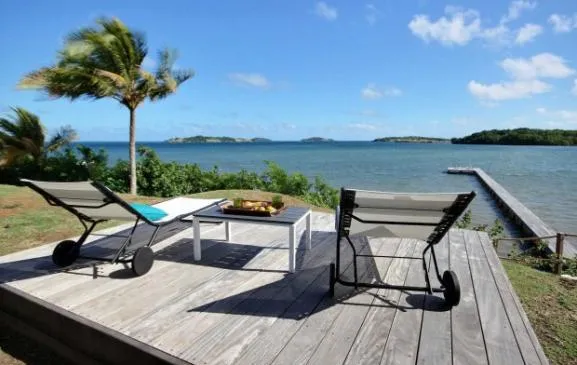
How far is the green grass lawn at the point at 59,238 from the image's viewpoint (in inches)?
92.5

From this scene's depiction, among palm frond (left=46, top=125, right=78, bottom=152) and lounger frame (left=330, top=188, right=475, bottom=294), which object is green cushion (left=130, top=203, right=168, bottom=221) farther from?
palm frond (left=46, top=125, right=78, bottom=152)

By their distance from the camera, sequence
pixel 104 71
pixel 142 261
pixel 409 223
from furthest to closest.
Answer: pixel 104 71 → pixel 142 261 → pixel 409 223

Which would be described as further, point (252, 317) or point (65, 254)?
point (65, 254)

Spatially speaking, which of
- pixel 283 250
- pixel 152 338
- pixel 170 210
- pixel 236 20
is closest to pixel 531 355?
pixel 152 338

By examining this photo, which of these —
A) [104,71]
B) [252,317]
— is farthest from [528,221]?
[104,71]

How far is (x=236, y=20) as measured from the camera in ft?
41.6

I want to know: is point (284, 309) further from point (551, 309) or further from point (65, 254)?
point (551, 309)

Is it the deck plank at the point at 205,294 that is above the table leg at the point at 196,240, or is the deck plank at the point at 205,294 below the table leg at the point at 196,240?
below

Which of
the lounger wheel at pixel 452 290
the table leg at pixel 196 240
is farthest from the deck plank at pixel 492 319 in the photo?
the table leg at pixel 196 240

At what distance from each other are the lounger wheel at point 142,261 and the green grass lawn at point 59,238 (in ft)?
2.64

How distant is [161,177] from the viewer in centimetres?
1049

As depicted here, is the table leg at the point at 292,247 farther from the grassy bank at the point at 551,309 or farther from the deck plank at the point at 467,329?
the grassy bank at the point at 551,309

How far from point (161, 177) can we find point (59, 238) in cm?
599

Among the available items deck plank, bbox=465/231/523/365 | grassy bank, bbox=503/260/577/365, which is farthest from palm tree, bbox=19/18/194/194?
grassy bank, bbox=503/260/577/365
